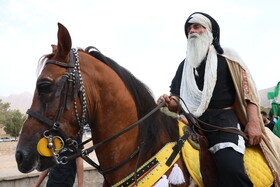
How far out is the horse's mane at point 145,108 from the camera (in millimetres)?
2480

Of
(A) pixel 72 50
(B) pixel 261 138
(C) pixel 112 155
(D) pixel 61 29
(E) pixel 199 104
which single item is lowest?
(B) pixel 261 138

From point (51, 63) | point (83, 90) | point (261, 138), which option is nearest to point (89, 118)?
point (83, 90)

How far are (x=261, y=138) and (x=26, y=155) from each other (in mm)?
2289

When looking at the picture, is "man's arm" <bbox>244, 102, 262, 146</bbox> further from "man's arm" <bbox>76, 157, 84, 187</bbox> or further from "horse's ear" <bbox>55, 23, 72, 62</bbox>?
"man's arm" <bbox>76, 157, 84, 187</bbox>

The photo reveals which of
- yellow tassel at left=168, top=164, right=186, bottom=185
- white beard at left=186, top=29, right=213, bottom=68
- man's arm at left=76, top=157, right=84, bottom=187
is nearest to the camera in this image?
yellow tassel at left=168, top=164, right=186, bottom=185

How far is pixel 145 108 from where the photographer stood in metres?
2.59

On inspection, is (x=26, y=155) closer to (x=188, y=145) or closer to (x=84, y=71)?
(x=84, y=71)

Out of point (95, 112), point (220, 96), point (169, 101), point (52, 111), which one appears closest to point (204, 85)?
point (220, 96)

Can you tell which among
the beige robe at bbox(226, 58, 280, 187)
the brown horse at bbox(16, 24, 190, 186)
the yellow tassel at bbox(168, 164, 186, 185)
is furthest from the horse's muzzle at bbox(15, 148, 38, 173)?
the beige robe at bbox(226, 58, 280, 187)

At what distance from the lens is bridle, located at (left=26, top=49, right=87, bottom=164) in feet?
6.89

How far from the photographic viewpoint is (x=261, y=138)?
9.02 ft

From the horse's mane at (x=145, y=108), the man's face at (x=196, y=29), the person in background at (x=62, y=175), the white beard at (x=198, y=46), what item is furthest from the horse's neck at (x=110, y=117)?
the person in background at (x=62, y=175)

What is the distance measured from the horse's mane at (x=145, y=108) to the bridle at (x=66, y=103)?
1.35 ft

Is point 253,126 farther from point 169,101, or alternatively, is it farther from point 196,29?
point 196,29
